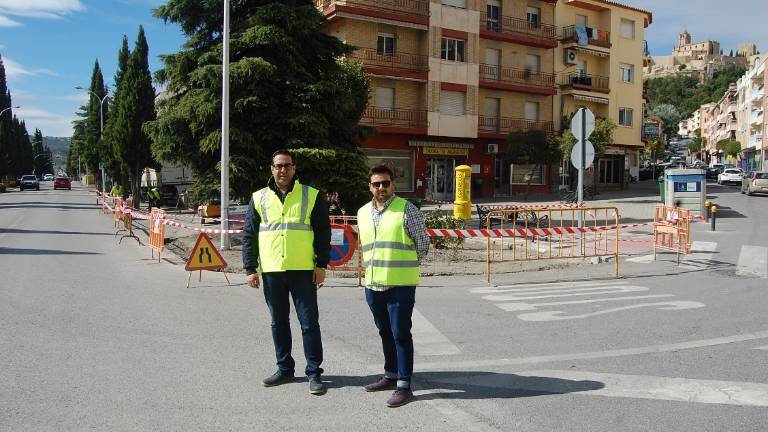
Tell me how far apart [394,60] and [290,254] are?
98.4 feet

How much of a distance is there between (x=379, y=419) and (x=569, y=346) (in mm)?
2907

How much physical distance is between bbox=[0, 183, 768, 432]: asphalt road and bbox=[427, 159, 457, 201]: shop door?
25478 mm

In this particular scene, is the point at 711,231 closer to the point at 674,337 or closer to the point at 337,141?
the point at 337,141

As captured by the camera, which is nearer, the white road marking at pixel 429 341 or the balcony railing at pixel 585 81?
the white road marking at pixel 429 341

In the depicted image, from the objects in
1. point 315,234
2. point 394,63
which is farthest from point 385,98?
point 315,234

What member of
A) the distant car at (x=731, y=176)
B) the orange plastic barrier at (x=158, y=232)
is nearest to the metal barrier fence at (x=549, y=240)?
the orange plastic barrier at (x=158, y=232)

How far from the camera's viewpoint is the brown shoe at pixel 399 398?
15.2 feet

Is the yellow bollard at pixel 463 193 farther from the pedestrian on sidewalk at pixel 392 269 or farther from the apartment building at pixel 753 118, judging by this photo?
the apartment building at pixel 753 118

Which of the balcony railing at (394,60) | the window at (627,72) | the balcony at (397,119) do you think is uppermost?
the window at (627,72)

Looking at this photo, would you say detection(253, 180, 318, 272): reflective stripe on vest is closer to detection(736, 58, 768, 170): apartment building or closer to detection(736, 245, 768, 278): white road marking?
detection(736, 245, 768, 278): white road marking

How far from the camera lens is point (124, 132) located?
104 ft

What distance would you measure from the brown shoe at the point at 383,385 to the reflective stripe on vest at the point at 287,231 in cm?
106

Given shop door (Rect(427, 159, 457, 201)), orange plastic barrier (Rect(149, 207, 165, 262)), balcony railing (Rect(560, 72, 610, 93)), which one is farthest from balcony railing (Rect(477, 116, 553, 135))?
orange plastic barrier (Rect(149, 207, 165, 262))

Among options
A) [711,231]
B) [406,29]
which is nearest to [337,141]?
[711,231]
